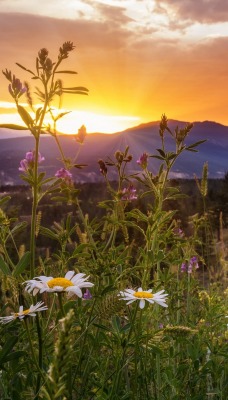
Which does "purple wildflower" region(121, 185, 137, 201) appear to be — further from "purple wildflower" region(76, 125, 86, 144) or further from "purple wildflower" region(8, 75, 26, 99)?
"purple wildflower" region(8, 75, 26, 99)

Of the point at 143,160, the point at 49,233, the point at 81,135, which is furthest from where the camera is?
the point at 81,135

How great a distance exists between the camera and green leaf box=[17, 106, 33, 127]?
2.02 meters

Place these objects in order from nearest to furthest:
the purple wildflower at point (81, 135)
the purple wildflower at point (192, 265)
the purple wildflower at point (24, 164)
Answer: the purple wildflower at point (24, 164) → the purple wildflower at point (81, 135) → the purple wildflower at point (192, 265)

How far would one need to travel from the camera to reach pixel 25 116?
2.02 meters

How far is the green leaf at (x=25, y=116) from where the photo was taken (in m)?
2.02

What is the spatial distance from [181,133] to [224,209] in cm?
1740

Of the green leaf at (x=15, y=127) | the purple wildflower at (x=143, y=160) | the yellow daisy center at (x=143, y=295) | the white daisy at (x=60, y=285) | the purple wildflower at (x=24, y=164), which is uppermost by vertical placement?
the green leaf at (x=15, y=127)

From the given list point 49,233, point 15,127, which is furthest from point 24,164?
→ point 15,127

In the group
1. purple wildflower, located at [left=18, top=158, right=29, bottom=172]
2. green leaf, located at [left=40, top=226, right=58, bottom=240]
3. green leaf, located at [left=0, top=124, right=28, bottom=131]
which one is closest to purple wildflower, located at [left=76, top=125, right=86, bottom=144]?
purple wildflower, located at [left=18, top=158, right=29, bottom=172]

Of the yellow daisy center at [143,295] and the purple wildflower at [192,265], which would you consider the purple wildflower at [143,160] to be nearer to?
the yellow daisy center at [143,295]

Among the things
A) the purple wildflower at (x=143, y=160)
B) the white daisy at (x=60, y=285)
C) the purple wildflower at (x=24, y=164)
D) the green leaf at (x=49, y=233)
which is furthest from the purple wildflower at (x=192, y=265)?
the white daisy at (x=60, y=285)

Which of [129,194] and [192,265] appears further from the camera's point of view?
[192,265]

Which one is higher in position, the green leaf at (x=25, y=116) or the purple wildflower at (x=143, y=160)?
the green leaf at (x=25, y=116)

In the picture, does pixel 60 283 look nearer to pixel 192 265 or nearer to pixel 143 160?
pixel 143 160
